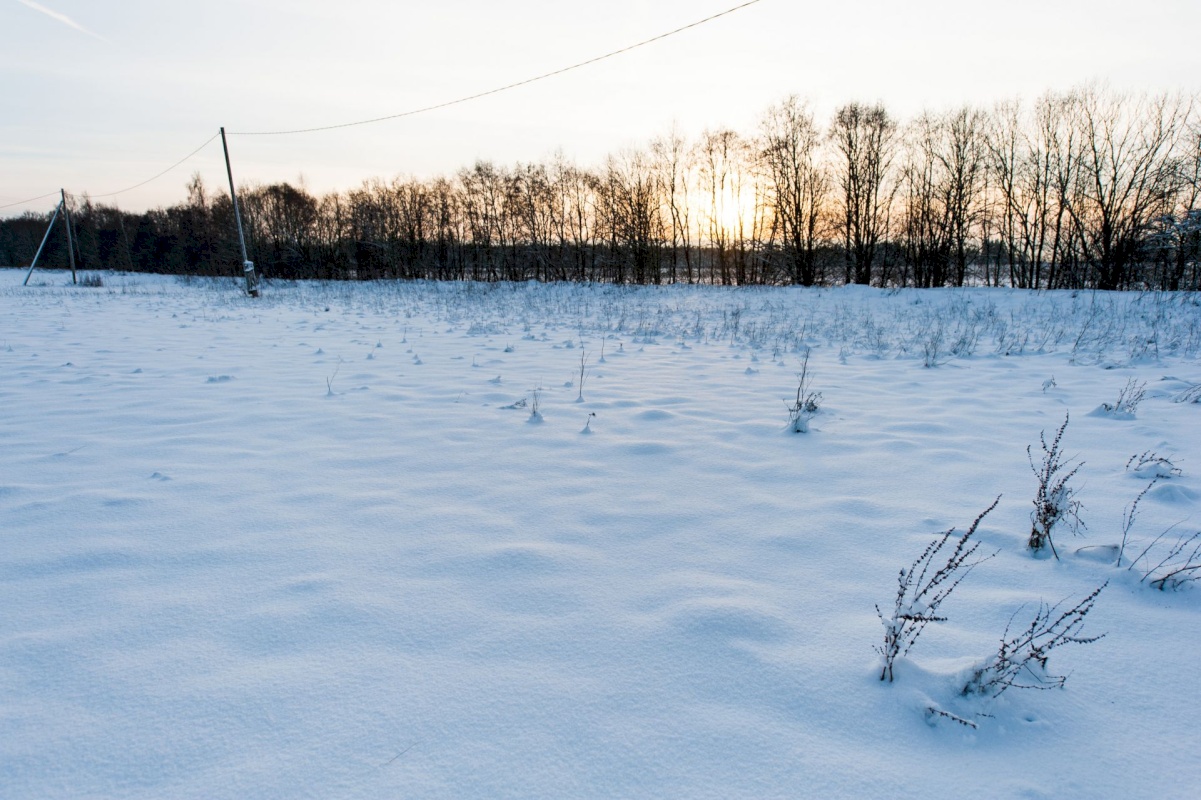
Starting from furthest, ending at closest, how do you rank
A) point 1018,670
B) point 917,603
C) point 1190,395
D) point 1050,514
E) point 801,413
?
1. point 1190,395
2. point 801,413
3. point 1050,514
4. point 917,603
5. point 1018,670

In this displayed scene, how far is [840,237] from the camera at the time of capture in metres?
28.2

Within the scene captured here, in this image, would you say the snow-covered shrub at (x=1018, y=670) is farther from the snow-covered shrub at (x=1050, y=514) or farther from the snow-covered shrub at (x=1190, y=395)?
the snow-covered shrub at (x=1190, y=395)

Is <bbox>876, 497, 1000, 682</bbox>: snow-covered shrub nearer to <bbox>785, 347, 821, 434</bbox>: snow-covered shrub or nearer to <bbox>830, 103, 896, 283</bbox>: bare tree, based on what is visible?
<bbox>785, 347, 821, 434</bbox>: snow-covered shrub

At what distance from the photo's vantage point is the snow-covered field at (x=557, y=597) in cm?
129

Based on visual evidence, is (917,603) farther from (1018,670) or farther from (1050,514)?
(1050,514)

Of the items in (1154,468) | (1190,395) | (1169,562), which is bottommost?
(1169,562)

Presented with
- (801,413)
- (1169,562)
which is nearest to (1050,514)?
(1169,562)

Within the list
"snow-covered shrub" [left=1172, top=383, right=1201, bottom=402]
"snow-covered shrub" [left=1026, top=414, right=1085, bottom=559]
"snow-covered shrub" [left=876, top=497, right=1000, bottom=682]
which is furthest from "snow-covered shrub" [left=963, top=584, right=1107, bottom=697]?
"snow-covered shrub" [left=1172, top=383, right=1201, bottom=402]

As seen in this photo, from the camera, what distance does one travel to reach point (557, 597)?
1.95 metres

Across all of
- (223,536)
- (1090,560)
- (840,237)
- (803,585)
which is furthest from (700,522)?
(840,237)

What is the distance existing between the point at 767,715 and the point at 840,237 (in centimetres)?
3092

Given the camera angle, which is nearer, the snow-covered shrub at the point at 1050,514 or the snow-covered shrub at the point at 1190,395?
the snow-covered shrub at the point at 1050,514

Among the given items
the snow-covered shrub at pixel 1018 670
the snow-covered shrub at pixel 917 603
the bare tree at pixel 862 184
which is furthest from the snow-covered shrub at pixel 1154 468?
the bare tree at pixel 862 184

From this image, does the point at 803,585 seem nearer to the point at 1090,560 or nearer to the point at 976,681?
the point at 976,681
